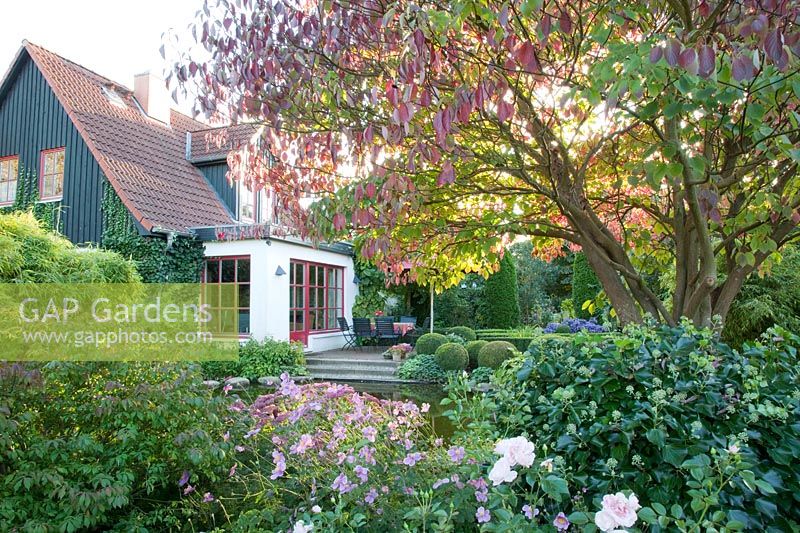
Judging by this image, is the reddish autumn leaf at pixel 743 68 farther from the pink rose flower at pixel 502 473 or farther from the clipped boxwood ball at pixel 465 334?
the clipped boxwood ball at pixel 465 334

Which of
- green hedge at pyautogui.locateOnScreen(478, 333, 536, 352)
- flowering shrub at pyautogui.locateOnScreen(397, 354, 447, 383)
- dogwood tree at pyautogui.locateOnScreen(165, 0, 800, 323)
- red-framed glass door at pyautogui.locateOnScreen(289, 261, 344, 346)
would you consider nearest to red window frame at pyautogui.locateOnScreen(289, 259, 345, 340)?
red-framed glass door at pyautogui.locateOnScreen(289, 261, 344, 346)

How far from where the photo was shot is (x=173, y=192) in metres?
13.3

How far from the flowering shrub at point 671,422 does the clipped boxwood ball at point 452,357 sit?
872cm

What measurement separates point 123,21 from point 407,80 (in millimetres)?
2848

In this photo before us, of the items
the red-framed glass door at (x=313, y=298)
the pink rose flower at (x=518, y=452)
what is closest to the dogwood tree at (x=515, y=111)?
the pink rose flower at (x=518, y=452)

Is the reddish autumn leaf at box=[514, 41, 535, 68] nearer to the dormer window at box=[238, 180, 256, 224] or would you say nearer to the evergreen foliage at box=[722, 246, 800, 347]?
the evergreen foliage at box=[722, 246, 800, 347]

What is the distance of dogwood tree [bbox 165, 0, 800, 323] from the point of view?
2107 millimetres

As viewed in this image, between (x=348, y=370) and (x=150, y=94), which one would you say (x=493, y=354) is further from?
(x=150, y=94)

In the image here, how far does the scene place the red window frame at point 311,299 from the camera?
1354 cm

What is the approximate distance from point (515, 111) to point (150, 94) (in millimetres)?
14895

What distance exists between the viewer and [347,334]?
50.6 ft

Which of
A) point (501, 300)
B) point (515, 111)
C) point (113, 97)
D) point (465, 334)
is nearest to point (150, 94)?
point (113, 97)

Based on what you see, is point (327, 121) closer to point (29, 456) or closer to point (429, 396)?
point (29, 456)

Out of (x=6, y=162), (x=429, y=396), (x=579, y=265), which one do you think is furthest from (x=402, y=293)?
(x=6, y=162)
